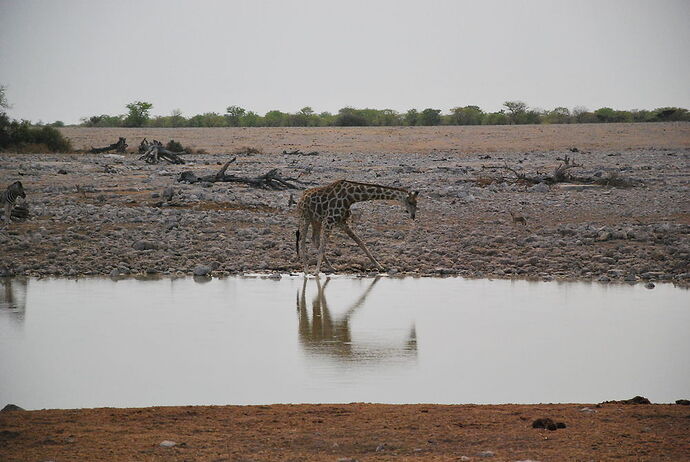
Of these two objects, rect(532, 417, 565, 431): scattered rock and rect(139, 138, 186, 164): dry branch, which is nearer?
rect(532, 417, 565, 431): scattered rock

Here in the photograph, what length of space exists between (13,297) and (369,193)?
6249mm

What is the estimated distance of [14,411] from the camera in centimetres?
734

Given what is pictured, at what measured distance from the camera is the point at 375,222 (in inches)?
747

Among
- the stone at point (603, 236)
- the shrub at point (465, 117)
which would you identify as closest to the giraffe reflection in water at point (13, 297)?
the stone at point (603, 236)

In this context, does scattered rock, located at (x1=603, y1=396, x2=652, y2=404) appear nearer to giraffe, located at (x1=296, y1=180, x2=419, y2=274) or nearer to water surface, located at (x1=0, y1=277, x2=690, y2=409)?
water surface, located at (x1=0, y1=277, x2=690, y2=409)

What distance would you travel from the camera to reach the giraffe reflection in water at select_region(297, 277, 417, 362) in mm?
9906

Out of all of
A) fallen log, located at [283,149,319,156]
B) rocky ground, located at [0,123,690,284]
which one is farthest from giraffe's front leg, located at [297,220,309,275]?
fallen log, located at [283,149,319,156]

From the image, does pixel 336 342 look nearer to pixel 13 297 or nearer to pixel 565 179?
pixel 13 297

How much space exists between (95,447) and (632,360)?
5839mm

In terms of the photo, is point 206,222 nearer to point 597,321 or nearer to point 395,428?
point 597,321

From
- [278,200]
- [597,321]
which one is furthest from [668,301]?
[278,200]

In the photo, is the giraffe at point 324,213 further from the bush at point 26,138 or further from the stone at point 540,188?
the bush at point 26,138

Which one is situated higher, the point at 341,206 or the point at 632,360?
the point at 341,206

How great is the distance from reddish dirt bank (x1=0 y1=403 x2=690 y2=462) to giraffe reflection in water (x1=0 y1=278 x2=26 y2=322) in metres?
5.24
